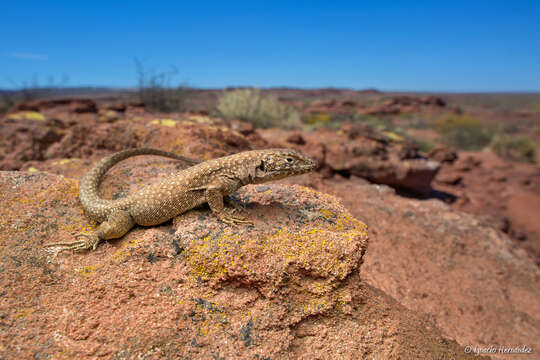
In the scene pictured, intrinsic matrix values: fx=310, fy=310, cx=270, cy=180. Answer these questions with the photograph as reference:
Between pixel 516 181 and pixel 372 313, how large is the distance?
14958mm

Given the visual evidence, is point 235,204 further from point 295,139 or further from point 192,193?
point 295,139

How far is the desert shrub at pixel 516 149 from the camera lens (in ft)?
64.4

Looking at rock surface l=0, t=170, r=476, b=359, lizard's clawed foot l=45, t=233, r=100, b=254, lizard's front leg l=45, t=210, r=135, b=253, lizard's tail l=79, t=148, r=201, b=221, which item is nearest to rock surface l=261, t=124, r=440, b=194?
lizard's tail l=79, t=148, r=201, b=221

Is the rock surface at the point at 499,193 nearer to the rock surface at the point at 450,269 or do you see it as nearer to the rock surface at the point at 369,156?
the rock surface at the point at 369,156

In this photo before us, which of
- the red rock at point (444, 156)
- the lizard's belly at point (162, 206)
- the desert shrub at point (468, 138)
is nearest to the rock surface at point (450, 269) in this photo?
the lizard's belly at point (162, 206)

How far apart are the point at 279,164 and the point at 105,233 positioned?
1801 mm

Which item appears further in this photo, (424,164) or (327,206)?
(424,164)

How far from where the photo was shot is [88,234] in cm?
301

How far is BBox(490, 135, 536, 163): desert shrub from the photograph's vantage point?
64.4ft

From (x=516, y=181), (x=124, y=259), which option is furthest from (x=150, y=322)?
(x=516, y=181)

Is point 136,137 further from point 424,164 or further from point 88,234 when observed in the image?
point 424,164

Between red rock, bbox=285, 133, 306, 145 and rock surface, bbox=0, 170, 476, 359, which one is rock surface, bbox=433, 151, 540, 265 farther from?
rock surface, bbox=0, 170, 476, 359

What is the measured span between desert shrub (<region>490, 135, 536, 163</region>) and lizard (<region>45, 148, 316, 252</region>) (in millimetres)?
22059

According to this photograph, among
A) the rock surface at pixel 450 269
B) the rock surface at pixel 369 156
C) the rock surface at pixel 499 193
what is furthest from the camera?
the rock surface at pixel 499 193
